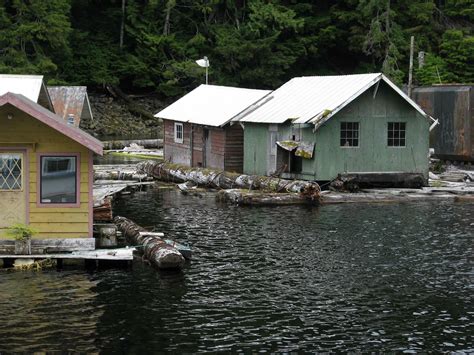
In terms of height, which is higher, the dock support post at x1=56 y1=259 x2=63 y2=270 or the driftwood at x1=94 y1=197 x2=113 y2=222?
the driftwood at x1=94 y1=197 x2=113 y2=222

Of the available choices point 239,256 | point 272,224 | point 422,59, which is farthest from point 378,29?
point 239,256

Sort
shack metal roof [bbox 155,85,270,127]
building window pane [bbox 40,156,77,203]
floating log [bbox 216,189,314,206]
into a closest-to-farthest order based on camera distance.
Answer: building window pane [bbox 40,156,77,203] < floating log [bbox 216,189,314,206] < shack metal roof [bbox 155,85,270,127]

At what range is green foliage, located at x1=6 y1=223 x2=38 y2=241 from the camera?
21906 mm

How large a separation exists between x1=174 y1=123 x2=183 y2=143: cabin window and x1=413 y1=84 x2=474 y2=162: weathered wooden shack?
45.1ft

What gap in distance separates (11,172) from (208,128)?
72.4ft

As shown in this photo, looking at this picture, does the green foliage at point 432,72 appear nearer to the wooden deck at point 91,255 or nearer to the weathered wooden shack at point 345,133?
the weathered wooden shack at point 345,133

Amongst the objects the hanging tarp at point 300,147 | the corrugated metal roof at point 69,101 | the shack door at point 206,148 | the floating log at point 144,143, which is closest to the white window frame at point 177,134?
Result: the shack door at point 206,148

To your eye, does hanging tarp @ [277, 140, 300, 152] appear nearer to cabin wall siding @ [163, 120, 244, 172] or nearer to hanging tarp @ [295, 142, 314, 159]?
hanging tarp @ [295, 142, 314, 159]

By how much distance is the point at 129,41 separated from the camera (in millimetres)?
82625

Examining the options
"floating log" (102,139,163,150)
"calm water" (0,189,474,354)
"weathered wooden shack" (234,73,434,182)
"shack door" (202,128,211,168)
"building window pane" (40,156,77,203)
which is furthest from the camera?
"floating log" (102,139,163,150)

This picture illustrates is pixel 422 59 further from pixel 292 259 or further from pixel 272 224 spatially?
pixel 292 259

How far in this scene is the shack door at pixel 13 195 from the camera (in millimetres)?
22344

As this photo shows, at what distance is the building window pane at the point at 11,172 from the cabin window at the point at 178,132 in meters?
24.9

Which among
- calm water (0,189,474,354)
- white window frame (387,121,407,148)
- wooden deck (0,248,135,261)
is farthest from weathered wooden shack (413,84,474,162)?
wooden deck (0,248,135,261)
